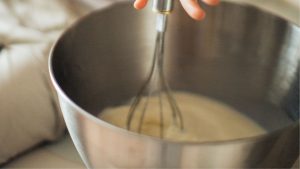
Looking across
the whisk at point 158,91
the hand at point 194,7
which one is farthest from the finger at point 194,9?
the whisk at point 158,91

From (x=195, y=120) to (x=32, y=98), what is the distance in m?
0.21

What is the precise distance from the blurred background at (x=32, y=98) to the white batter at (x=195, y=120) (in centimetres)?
7

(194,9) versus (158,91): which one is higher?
(194,9)

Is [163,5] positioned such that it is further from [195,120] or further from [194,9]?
[195,120]

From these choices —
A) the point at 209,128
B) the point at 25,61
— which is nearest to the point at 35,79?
the point at 25,61

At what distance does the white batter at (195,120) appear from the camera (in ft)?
2.08

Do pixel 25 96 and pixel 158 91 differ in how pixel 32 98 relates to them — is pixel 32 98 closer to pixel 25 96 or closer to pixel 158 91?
pixel 25 96

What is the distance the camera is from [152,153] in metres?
0.39

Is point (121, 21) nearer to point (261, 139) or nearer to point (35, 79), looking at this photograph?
point (35, 79)

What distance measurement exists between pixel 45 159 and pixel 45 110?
65 millimetres

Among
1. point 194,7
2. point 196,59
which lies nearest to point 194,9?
point 194,7

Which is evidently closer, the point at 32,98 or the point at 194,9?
the point at 194,9

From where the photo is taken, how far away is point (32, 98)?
0.60m

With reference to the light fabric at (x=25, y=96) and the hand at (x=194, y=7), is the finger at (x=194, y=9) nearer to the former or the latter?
the hand at (x=194, y=7)
